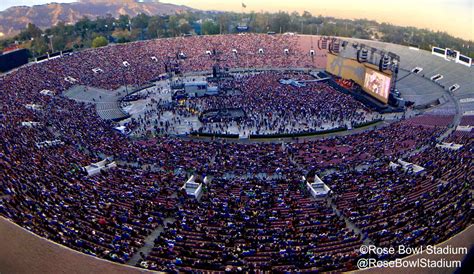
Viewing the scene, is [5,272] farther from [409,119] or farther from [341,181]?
[409,119]

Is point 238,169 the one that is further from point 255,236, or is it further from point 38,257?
point 38,257

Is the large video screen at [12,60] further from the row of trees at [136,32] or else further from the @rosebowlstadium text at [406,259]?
the @rosebowlstadium text at [406,259]

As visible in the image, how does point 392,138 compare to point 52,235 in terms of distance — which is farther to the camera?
point 392,138

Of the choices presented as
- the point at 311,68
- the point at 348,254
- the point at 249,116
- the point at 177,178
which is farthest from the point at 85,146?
the point at 311,68

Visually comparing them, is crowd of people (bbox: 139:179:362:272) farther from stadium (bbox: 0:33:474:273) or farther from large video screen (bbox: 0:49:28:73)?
large video screen (bbox: 0:49:28:73)

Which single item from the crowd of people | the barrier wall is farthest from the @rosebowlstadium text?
the barrier wall
